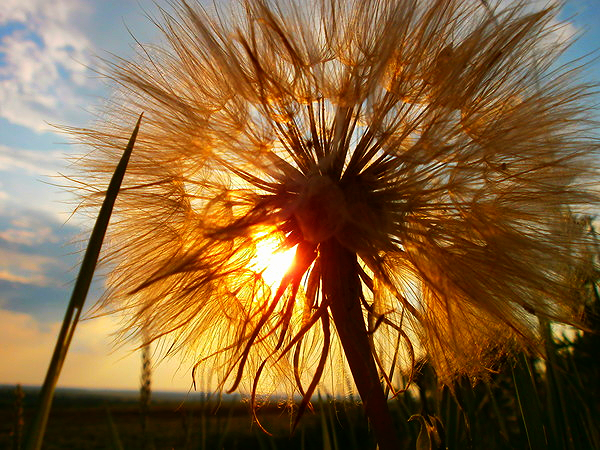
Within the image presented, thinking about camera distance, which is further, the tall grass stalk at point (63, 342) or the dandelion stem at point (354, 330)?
the dandelion stem at point (354, 330)

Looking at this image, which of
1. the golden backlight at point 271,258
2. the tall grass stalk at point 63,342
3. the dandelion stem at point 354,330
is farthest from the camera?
the golden backlight at point 271,258

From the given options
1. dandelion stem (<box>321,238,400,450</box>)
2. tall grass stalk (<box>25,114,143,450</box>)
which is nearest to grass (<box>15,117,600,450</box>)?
tall grass stalk (<box>25,114,143,450</box>)

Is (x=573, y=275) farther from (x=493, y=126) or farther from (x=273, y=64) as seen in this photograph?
(x=273, y=64)

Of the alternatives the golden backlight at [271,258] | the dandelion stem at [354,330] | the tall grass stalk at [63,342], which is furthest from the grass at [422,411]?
the golden backlight at [271,258]

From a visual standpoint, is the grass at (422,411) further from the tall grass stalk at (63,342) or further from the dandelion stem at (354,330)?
the dandelion stem at (354,330)

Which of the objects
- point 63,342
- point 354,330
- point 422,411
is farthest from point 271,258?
point 63,342

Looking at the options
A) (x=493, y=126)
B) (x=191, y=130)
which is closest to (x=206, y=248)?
(x=191, y=130)

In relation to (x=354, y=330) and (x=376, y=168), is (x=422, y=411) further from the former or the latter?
(x=376, y=168)

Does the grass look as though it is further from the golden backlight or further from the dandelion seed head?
the golden backlight

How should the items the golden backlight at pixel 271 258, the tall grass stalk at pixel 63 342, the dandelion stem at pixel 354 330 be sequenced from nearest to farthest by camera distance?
the tall grass stalk at pixel 63 342
the dandelion stem at pixel 354 330
the golden backlight at pixel 271 258
